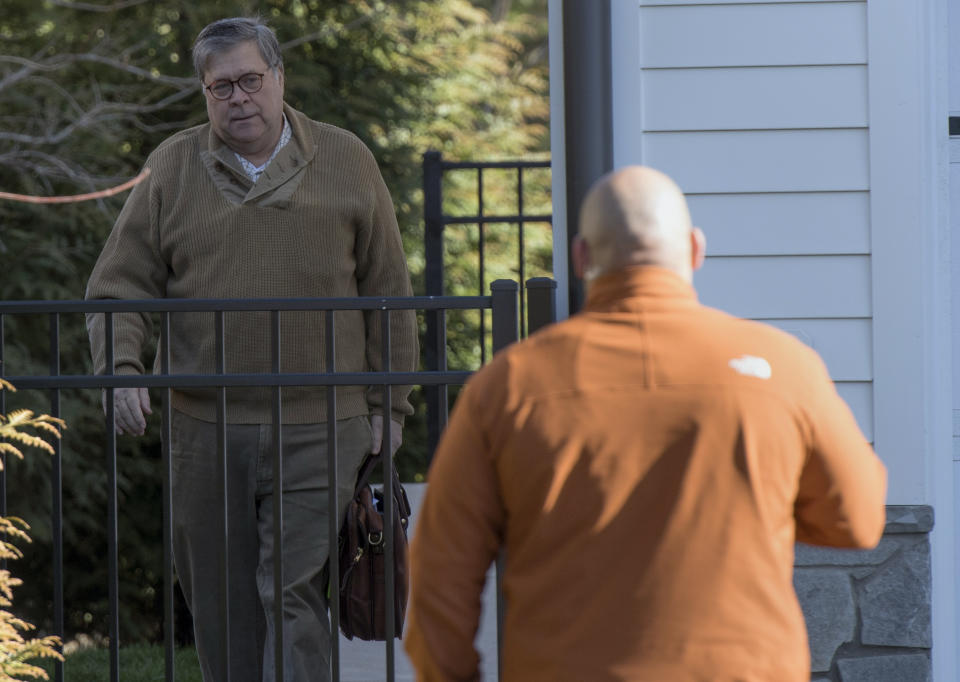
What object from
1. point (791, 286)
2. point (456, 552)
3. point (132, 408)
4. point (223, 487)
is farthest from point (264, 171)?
point (456, 552)

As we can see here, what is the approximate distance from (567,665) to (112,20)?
8168 mm

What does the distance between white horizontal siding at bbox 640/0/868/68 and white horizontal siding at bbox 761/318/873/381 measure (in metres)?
0.64

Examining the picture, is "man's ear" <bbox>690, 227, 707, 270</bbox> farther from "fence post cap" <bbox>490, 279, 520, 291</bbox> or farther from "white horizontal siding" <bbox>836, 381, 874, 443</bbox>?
"white horizontal siding" <bbox>836, 381, 874, 443</bbox>

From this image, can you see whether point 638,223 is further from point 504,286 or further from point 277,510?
point 277,510

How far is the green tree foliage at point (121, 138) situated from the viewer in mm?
7562

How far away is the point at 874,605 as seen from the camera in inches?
139

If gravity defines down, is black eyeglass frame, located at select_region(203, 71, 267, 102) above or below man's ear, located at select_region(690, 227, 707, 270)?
above

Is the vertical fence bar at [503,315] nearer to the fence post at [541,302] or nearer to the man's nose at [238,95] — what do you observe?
the fence post at [541,302]

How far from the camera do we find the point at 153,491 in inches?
325

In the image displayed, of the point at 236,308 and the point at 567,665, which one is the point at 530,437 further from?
the point at 236,308

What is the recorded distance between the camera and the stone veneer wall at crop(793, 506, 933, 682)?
351 cm

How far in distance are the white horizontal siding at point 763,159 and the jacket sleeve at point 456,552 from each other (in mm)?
1654

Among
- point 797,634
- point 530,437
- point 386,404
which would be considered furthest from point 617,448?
point 386,404

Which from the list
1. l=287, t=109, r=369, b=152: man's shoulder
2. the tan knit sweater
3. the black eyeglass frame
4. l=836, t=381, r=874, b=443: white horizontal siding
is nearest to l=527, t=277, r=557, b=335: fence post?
the tan knit sweater
